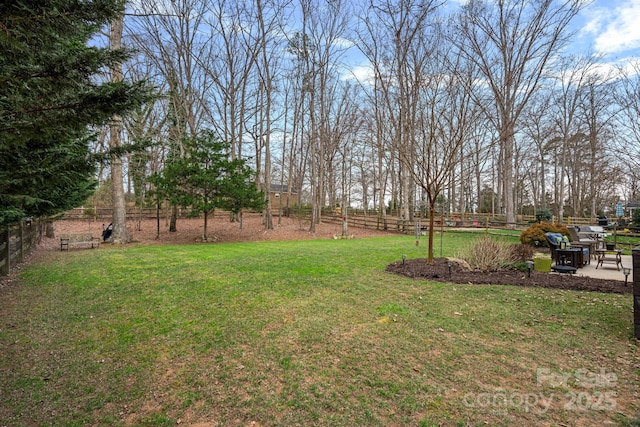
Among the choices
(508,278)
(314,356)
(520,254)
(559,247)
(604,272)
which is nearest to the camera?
(314,356)

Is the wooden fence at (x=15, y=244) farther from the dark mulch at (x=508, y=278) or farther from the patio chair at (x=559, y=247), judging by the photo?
the patio chair at (x=559, y=247)

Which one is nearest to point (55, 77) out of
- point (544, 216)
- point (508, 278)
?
point (508, 278)

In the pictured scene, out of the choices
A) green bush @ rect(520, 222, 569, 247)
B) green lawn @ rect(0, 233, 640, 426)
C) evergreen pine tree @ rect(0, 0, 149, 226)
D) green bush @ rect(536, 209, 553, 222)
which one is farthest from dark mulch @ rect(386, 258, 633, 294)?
green bush @ rect(536, 209, 553, 222)

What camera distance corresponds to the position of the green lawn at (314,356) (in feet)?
7.77

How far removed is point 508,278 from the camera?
6402 millimetres

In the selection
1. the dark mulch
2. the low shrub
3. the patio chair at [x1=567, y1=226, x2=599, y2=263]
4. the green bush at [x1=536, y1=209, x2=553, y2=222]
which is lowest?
the dark mulch

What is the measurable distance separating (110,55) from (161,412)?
9.25 ft

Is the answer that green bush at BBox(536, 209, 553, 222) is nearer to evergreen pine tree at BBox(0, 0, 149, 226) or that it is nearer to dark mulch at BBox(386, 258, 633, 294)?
dark mulch at BBox(386, 258, 633, 294)

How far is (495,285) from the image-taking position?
6.02m

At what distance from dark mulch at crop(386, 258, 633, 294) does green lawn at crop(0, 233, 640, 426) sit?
1.57ft

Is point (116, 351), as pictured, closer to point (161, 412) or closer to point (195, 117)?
point (161, 412)

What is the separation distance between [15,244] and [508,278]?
37.8 feet

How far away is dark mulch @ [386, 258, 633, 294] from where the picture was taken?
5746mm

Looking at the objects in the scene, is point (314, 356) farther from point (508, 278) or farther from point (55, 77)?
point (508, 278)
